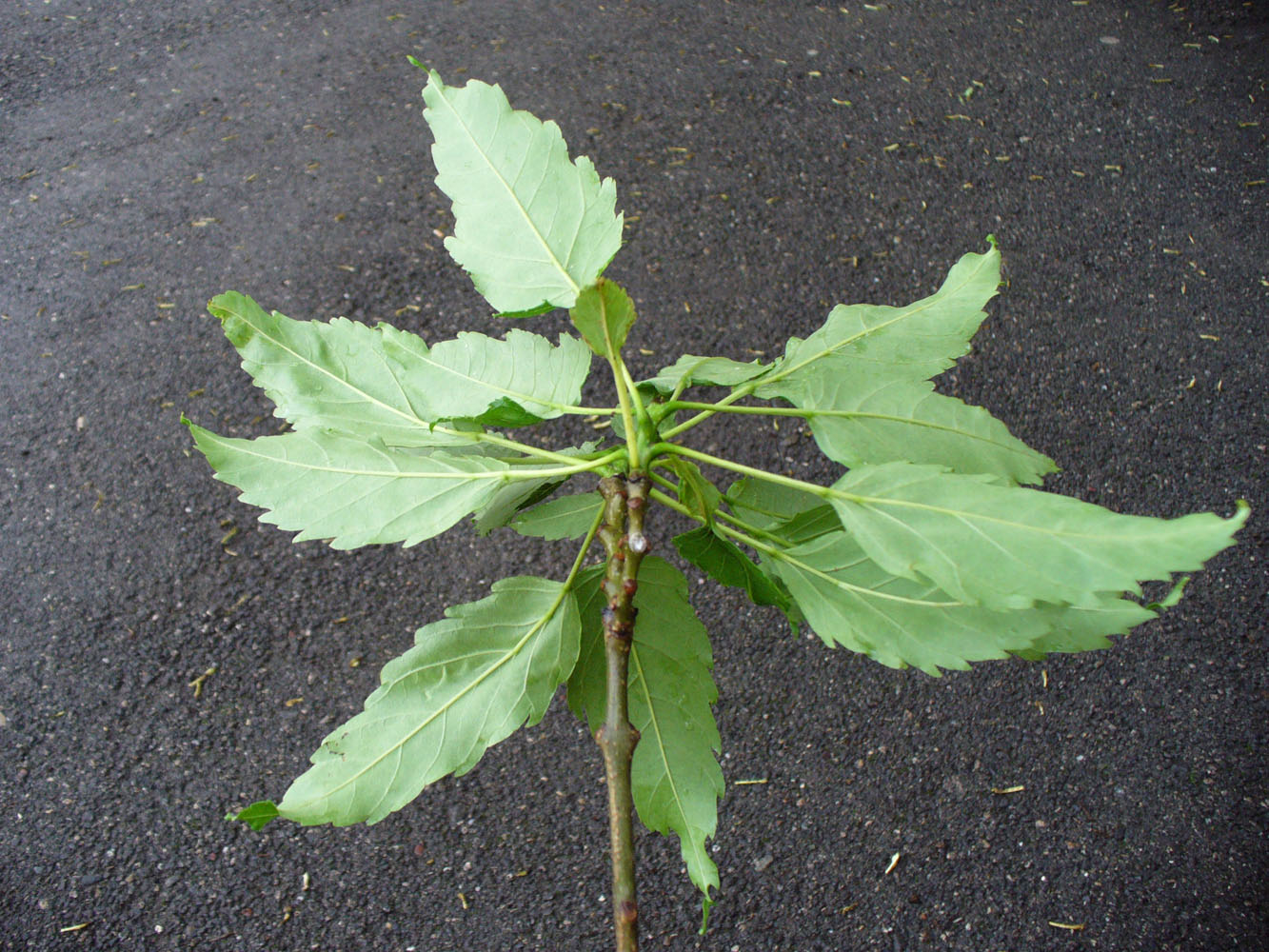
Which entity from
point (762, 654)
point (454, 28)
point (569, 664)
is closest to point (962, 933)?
point (762, 654)

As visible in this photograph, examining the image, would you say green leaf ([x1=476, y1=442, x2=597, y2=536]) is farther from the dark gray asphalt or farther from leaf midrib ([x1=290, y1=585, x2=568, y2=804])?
the dark gray asphalt

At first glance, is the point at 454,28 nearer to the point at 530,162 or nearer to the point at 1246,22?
the point at 530,162

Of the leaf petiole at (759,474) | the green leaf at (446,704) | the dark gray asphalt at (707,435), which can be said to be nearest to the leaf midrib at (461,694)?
the green leaf at (446,704)

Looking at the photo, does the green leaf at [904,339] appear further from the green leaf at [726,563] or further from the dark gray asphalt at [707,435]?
the dark gray asphalt at [707,435]

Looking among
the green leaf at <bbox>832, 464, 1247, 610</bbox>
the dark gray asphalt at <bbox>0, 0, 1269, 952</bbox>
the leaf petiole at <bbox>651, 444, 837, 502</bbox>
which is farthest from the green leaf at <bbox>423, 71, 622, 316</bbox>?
the dark gray asphalt at <bbox>0, 0, 1269, 952</bbox>

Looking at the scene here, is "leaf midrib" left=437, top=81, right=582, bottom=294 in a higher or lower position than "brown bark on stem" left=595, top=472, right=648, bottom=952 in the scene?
higher

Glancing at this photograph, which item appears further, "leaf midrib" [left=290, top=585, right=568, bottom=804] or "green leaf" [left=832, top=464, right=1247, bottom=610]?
"leaf midrib" [left=290, top=585, right=568, bottom=804]
